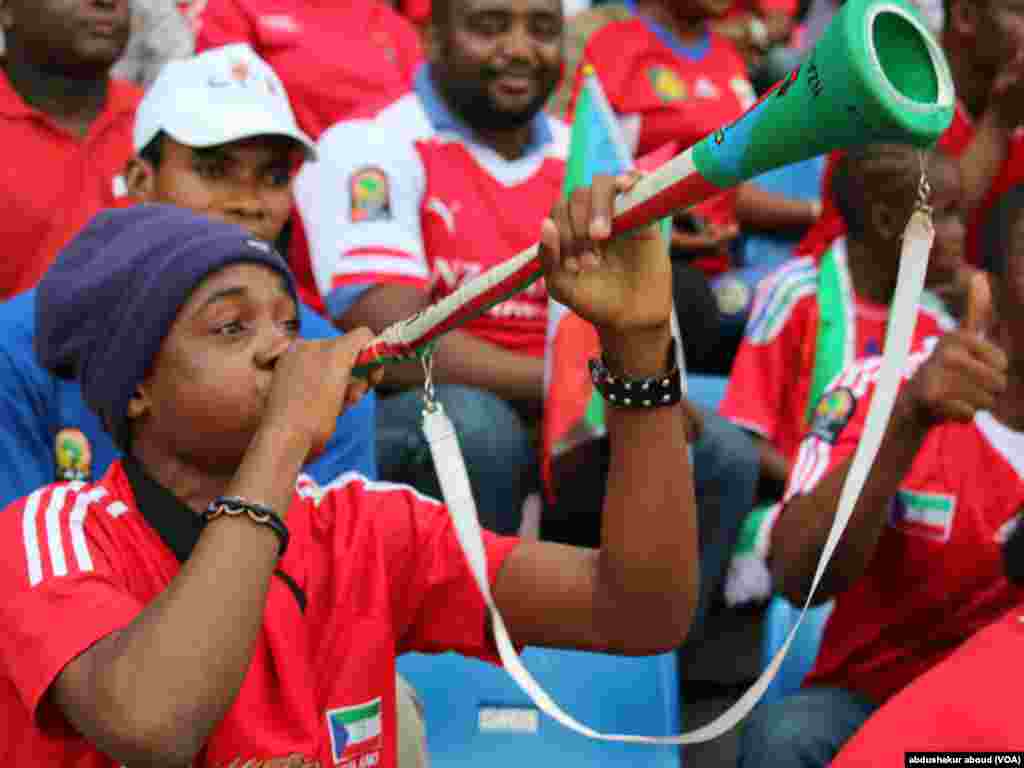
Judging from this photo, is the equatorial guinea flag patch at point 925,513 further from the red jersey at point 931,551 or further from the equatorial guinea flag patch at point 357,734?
the equatorial guinea flag patch at point 357,734

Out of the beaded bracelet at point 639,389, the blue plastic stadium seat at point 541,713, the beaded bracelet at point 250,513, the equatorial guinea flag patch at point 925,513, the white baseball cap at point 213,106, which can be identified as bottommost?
the blue plastic stadium seat at point 541,713

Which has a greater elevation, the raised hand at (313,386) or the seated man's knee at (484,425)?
the raised hand at (313,386)

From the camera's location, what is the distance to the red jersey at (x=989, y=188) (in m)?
3.43

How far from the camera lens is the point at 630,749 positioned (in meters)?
2.25

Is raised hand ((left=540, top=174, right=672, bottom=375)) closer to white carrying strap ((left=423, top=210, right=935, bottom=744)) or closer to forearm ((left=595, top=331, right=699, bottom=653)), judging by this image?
forearm ((left=595, top=331, right=699, bottom=653))

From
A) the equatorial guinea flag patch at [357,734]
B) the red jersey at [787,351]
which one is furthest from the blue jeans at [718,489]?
the equatorial guinea flag patch at [357,734]

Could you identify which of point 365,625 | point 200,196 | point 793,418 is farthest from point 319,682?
point 793,418

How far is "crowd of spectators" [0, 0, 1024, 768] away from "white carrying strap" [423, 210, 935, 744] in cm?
11

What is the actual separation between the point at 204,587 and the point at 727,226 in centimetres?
281

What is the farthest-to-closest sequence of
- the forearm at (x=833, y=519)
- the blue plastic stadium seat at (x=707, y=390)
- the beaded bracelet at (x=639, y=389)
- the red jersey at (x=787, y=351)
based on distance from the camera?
the blue plastic stadium seat at (x=707, y=390), the red jersey at (x=787, y=351), the forearm at (x=833, y=519), the beaded bracelet at (x=639, y=389)

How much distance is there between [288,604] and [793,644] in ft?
3.82

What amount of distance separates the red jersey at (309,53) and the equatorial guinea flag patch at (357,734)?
7.37 ft

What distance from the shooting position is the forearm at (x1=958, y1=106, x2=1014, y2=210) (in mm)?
3590

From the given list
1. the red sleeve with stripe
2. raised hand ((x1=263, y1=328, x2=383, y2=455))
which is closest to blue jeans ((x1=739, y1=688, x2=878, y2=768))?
raised hand ((x1=263, y1=328, x2=383, y2=455))
